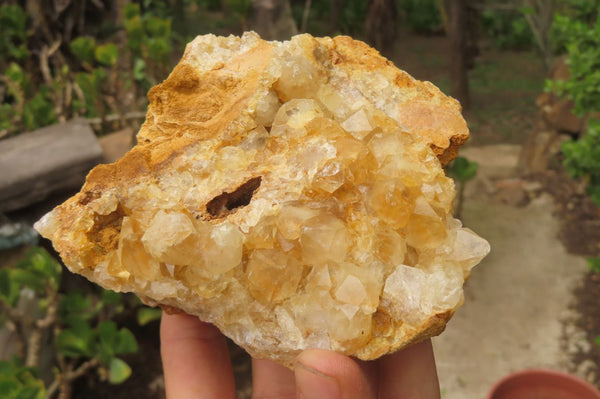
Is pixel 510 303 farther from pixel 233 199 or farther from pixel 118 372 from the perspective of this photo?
pixel 233 199

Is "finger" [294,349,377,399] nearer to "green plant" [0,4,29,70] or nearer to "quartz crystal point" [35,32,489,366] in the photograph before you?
"quartz crystal point" [35,32,489,366]

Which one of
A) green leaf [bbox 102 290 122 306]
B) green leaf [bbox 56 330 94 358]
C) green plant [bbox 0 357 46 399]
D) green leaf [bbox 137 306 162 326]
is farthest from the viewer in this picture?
→ green leaf [bbox 137 306 162 326]

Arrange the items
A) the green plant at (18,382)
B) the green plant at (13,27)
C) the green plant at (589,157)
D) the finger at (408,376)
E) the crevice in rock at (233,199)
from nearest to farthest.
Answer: the crevice in rock at (233,199) → the finger at (408,376) → the green plant at (18,382) → the green plant at (589,157) → the green plant at (13,27)

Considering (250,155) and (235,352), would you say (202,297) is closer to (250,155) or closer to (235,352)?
(250,155)

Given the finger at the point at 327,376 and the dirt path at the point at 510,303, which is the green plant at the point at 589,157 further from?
the finger at the point at 327,376

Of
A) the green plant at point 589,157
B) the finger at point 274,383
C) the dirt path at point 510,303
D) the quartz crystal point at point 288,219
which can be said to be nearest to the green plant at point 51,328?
the finger at point 274,383

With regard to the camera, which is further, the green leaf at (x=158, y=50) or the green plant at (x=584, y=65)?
the green leaf at (x=158, y=50)

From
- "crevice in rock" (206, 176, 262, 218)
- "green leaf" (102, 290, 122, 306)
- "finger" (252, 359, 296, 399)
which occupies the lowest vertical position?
"green leaf" (102, 290, 122, 306)

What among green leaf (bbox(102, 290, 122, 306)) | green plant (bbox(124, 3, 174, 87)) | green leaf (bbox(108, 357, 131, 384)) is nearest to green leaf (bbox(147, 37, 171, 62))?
green plant (bbox(124, 3, 174, 87))

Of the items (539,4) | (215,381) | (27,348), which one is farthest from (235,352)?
(539,4)
